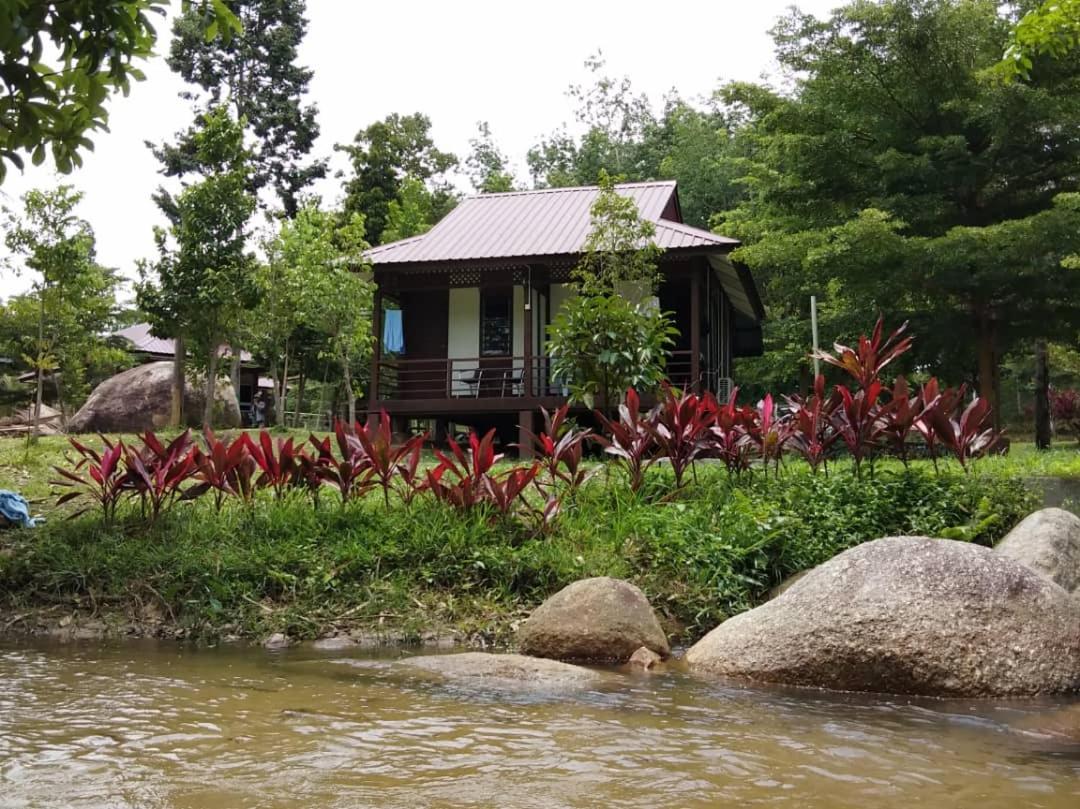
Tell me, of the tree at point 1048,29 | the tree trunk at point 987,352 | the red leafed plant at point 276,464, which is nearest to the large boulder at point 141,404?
the red leafed plant at point 276,464

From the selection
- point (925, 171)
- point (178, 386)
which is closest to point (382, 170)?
point (178, 386)

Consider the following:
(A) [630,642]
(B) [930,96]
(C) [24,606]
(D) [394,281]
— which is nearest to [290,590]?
(C) [24,606]

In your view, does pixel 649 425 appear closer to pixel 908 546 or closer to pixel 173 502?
pixel 908 546

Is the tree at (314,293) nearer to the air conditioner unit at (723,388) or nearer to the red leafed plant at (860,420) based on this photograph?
the air conditioner unit at (723,388)

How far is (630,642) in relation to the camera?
5723mm

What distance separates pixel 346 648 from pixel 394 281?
13.4 meters

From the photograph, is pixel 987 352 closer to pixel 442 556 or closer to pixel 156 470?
pixel 442 556

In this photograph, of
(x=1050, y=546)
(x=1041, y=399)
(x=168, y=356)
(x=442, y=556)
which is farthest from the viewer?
(x=168, y=356)

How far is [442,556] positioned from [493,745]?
11.6 ft

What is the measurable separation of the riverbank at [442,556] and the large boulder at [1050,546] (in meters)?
0.59

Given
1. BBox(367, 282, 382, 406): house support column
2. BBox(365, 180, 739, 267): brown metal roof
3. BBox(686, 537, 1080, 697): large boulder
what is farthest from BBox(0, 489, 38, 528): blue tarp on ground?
BBox(365, 180, 739, 267): brown metal roof

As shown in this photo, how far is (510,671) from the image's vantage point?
199 inches

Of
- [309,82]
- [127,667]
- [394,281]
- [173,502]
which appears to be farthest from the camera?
[309,82]

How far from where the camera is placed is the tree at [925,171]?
47.9 feet
